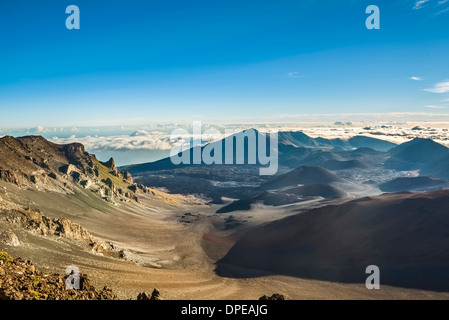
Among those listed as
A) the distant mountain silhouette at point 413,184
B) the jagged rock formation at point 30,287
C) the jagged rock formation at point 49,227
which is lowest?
the distant mountain silhouette at point 413,184

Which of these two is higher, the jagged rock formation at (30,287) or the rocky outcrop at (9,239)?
the jagged rock formation at (30,287)

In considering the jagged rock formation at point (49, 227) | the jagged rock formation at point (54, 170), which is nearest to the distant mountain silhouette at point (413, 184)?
the jagged rock formation at point (54, 170)

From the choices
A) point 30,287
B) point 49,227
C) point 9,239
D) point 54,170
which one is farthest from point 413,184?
point 30,287

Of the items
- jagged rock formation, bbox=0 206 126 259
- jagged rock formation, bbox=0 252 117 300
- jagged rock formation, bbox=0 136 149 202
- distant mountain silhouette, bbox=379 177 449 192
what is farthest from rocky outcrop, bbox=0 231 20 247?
distant mountain silhouette, bbox=379 177 449 192

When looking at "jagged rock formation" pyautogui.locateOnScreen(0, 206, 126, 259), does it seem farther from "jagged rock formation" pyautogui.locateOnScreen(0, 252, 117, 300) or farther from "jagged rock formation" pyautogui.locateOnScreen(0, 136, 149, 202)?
"jagged rock formation" pyautogui.locateOnScreen(0, 136, 149, 202)

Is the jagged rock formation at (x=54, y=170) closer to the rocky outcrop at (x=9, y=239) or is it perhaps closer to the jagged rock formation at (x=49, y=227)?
the jagged rock formation at (x=49, y=227)
